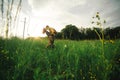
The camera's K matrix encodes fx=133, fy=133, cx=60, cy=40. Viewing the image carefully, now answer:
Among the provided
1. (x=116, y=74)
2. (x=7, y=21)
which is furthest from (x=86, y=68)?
(x=7, y=21)

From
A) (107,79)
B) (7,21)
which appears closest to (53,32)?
(7,21)

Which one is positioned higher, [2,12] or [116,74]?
[2,12]

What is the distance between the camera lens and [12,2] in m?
6.32

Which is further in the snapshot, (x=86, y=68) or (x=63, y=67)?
(x=63, y=67)

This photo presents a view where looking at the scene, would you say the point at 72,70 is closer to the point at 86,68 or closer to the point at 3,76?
the point at 86,68

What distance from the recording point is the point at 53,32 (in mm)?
6352

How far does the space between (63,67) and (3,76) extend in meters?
1.08

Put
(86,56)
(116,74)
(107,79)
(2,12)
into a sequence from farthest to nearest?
(2,12) → (86,56) → (116,74) → (107,79)

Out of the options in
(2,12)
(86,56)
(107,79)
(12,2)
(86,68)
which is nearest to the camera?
(107,79)

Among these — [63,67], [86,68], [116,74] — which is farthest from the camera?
[63,67]

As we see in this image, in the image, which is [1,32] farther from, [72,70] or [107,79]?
[107,79]

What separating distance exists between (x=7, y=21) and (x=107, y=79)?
16.9 ft

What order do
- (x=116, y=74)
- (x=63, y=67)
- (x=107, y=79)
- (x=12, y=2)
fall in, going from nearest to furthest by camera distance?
(x=107, y=79), (x=116, y=74), (x=63, y=67), (x=12, y=2)

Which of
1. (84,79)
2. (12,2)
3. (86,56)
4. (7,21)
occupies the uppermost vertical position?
(12,2)
